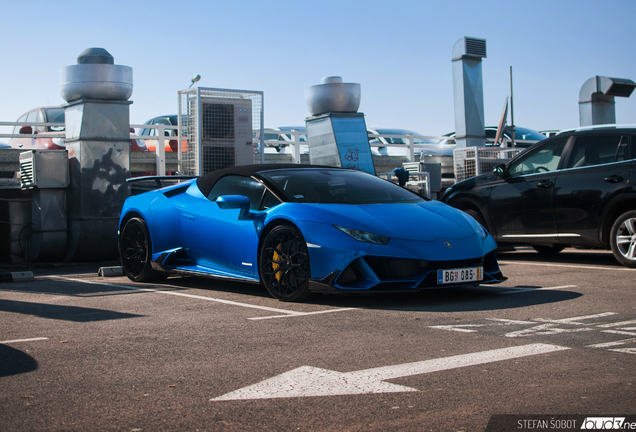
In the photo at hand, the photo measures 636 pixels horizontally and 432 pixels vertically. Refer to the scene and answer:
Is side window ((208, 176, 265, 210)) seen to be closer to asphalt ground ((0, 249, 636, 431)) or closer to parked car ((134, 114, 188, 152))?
asphalt ground ((0, 249, 636, 431))

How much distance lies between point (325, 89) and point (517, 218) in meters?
7.13

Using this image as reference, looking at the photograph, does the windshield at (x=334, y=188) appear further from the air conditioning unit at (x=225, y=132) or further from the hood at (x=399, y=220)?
the air conditioning unit at (x=225, y=132)

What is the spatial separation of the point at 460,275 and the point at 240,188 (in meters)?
2.42

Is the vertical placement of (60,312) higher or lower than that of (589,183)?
lower

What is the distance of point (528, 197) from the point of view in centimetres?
929

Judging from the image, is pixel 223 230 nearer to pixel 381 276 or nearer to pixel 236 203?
pixel 236 203

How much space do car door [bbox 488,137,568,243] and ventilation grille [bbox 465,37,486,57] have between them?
9.25 meters

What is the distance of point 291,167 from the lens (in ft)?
23.6

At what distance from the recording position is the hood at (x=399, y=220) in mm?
5871

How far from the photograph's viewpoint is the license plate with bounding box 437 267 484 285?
5848 millimetres

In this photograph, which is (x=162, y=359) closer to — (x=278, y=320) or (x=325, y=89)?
(x=278, y=320)

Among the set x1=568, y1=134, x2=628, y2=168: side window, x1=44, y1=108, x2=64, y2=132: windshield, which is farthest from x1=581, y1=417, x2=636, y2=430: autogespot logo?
x1=44, y1=108, x2=64, y2=132: windshield

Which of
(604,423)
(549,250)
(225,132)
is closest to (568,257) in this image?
(549,250)

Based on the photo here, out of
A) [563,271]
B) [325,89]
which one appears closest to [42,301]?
[563,271]
